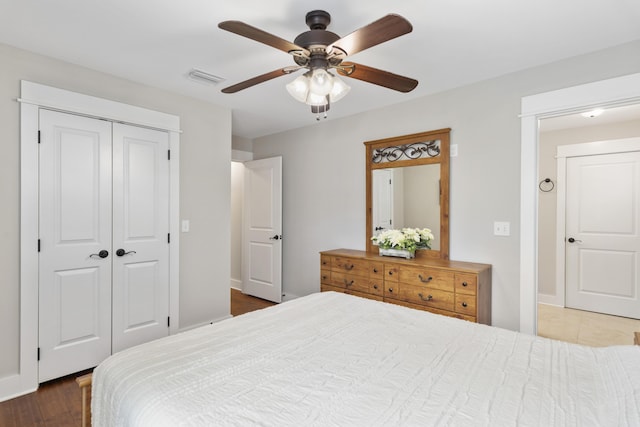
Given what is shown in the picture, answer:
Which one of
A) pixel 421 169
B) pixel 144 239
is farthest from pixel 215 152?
pixel 421 169

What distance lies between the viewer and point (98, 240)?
8.75 feet

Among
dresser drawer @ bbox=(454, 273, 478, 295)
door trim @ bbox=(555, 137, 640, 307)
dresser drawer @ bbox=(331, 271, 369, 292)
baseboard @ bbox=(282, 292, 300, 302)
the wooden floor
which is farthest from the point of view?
baseboard @ bbox=(282, 292, 300, 302)

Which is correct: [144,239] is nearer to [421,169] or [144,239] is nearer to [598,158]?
[421,169]

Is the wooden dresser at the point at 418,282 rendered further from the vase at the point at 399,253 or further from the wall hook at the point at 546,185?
the wall hook at the point at 546,185

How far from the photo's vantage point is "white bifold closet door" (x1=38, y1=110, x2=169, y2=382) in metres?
2.44

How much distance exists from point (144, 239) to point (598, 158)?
5.19 m

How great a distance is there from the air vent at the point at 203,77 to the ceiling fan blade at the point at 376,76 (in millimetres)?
1368

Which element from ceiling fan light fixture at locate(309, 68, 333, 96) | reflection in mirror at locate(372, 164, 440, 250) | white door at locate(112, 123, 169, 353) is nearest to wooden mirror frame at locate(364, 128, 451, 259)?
reflection in mirror at locate(372, 164, 440, 250)

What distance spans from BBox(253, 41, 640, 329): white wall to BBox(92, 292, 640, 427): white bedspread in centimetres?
135

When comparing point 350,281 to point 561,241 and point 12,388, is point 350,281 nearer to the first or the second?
point 12,388

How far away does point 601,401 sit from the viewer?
1011 millimetres

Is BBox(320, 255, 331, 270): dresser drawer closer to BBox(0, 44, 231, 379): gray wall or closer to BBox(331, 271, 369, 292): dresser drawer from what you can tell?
BBox(331, 271, 369, 292): dresser drawer

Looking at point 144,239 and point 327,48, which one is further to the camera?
point 144,239

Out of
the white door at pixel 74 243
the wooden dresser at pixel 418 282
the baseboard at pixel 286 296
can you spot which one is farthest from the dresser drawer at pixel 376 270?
the white door at pixel 74 243
